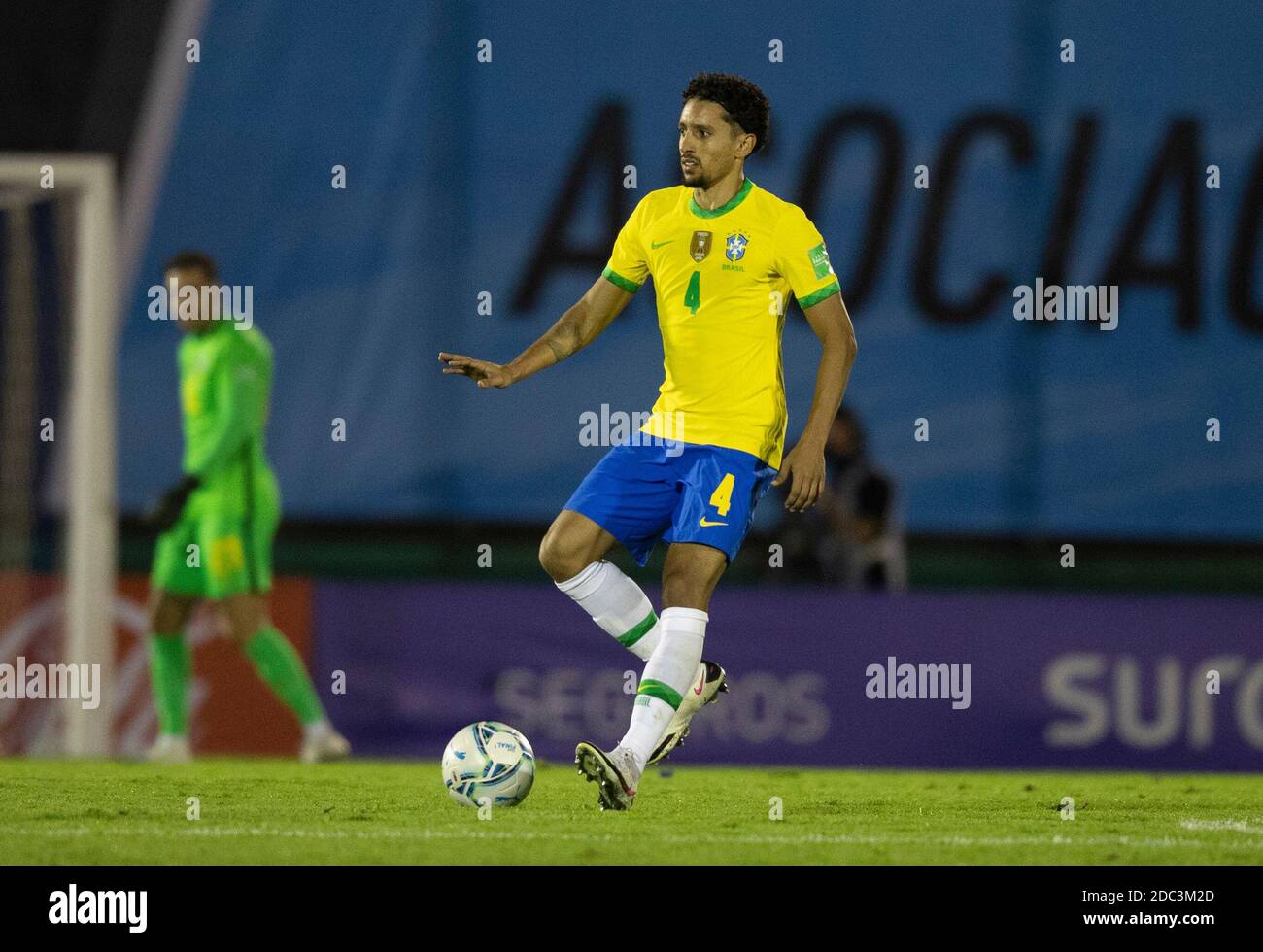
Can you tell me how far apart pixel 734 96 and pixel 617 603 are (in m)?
1.60

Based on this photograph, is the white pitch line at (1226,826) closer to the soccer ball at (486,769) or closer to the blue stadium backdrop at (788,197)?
the soccer ball at (486,769)

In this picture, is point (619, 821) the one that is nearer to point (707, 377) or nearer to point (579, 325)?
point (707, 377)

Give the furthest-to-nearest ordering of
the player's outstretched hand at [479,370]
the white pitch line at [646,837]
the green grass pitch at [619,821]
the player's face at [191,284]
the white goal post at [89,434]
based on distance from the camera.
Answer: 1. the white goal post at [89,434]
2. the player's face at [191,284]
3. the player's outstretched hand at [479,370]
4. the white pitch line at [646,837]
5. the green grass pitch at [619,821]

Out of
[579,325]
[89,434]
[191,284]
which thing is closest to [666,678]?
[579,325]

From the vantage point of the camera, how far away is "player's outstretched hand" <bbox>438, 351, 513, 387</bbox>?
646cm

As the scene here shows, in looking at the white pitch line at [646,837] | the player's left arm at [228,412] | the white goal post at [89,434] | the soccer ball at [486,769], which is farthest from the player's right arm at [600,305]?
the white goal post at [89,434]

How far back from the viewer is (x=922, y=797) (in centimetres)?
730

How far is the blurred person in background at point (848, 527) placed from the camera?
11.1 m

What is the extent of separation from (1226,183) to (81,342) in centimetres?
632

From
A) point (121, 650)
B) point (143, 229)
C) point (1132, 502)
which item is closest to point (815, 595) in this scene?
point (1132, 502)

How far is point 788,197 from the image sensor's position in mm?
12422

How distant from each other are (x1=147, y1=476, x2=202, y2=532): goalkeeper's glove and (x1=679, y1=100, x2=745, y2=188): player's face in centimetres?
372

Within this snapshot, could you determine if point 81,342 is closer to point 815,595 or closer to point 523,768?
point 815,595

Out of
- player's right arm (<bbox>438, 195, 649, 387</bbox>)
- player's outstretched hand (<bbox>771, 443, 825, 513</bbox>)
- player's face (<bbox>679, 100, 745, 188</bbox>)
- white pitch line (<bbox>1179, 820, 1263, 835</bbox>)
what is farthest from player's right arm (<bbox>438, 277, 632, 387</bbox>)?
white pitch line (<bbox>1179, 820, 1263, 835</bbox>)
